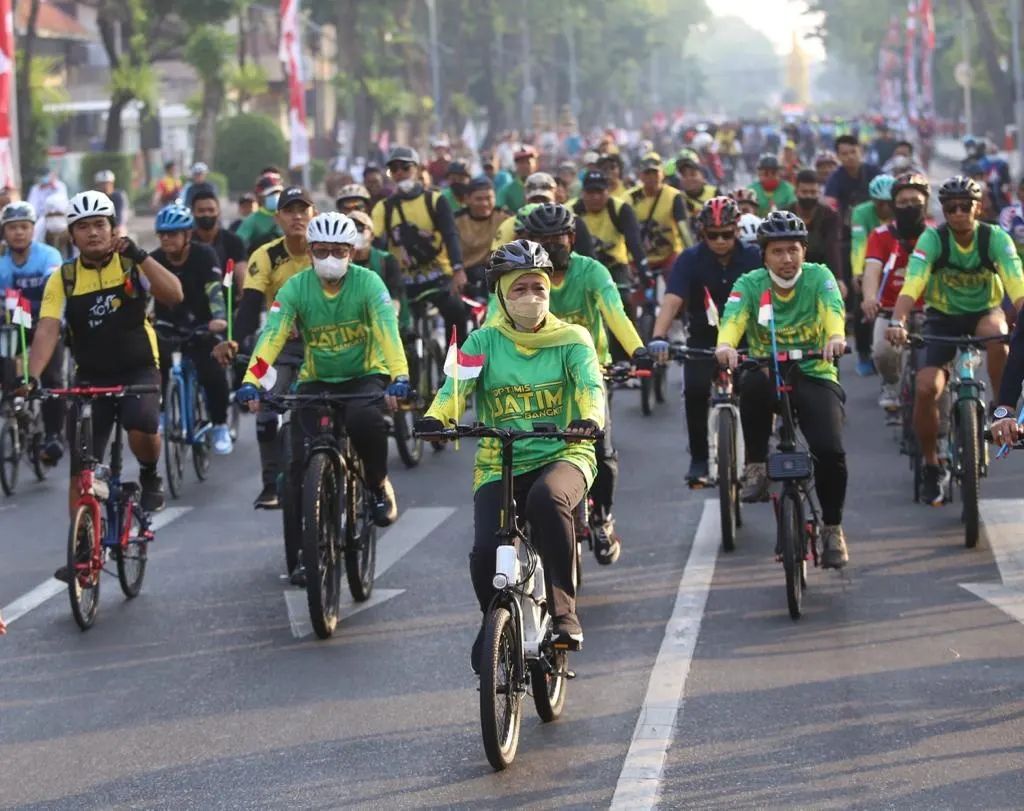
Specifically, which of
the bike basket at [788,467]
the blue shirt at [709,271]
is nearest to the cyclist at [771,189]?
the blue shirt at [709,271]

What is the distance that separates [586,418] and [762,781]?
1.43 meters

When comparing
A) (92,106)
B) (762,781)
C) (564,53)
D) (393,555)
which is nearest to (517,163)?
(393,555)

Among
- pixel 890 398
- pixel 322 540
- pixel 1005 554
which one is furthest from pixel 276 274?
pixel 890 398

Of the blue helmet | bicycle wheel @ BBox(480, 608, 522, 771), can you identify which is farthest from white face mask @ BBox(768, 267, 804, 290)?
the blue helmet

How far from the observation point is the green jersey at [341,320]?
10625 millimetres

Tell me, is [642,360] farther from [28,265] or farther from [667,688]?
[28,265]

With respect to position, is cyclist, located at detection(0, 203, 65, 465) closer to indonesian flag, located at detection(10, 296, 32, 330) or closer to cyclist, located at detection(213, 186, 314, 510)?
cyclist, located at detection(213, 186, 314, 510)

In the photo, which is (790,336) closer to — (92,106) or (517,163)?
(517,163)

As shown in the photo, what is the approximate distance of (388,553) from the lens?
1241cm

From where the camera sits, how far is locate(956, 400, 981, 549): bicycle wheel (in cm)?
1141

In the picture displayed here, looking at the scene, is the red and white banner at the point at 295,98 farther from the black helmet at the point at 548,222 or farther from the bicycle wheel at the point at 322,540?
the bicycle wheel at the point at 322,540

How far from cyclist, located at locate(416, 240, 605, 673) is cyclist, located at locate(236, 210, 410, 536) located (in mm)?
2082

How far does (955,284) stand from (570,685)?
4491mm

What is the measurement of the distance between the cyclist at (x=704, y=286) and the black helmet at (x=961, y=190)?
1074 millimetres
